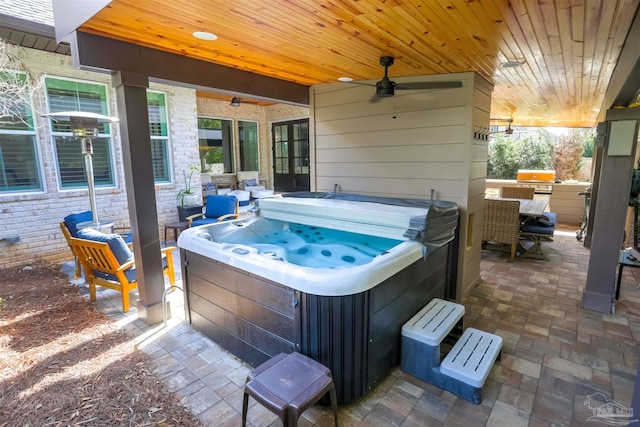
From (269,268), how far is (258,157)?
7.28 m

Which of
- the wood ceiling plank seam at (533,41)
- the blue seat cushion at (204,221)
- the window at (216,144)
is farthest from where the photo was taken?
the window at (216,144)

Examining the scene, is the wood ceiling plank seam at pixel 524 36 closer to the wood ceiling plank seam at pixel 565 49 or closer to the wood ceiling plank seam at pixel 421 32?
the wood ceiling plank seam at pixel 565 49

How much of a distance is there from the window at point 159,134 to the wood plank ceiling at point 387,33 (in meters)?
3.19

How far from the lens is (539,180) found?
27.5ft

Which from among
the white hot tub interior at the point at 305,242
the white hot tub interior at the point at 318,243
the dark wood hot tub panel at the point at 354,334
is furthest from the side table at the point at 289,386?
the white hot tub interior at the point at 305,242

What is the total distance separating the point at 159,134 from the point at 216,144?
2.66m

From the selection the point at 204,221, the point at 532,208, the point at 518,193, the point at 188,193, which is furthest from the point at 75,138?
the point at 518,193

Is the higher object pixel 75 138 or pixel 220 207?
pixel 75 138

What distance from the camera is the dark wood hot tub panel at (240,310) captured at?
205 cm

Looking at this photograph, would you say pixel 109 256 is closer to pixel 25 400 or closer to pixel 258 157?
pixel 25 400

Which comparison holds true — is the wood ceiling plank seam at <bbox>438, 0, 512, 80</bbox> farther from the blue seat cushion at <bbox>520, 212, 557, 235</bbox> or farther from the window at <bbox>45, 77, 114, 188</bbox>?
the window at <bbox>45, 77, 114, 188</bbox>

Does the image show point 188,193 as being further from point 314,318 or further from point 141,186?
point 314,318

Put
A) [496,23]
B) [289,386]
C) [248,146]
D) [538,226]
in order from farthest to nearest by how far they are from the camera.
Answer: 1. [248,146]
2. [538,226]
3. [496,23]
4. [289,386]

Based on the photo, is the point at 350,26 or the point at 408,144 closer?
the point at 350,26
